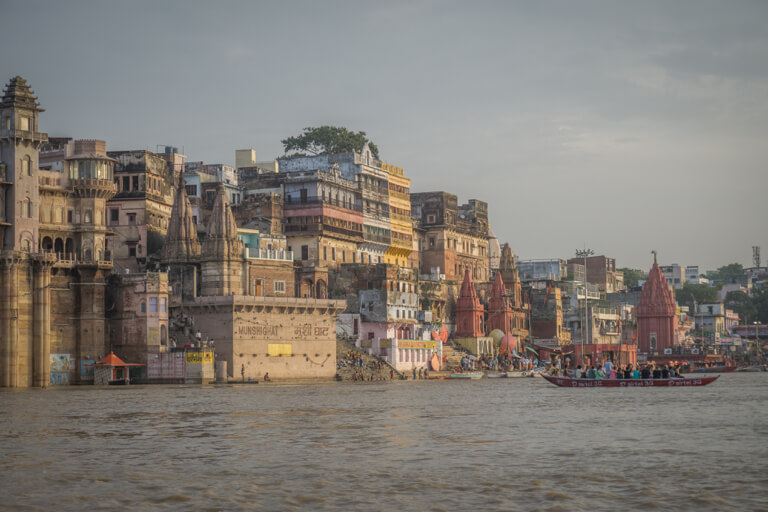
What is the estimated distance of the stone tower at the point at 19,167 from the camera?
64.8 m

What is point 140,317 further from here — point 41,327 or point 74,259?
point 41,327

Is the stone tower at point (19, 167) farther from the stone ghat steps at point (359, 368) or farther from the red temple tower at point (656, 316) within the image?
the red temple tower at point (656, 316)

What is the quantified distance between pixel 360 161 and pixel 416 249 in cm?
1492

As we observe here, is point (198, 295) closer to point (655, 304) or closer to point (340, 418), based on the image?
point (340, 418)

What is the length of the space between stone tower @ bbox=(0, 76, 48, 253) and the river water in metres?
20.2

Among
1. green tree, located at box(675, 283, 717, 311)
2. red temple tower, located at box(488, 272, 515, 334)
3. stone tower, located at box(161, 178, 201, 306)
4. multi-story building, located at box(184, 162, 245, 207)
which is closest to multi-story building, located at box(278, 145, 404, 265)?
multi-story building, located at box(184, 162, 245, 207)

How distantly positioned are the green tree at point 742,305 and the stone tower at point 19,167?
128m

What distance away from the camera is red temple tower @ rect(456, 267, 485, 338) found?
10500 cm

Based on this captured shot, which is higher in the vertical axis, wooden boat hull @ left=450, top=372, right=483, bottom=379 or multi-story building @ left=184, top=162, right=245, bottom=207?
multi-story building @ left=184, top=162, right=245, bottom=207

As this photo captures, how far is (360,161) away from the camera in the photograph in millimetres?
98500

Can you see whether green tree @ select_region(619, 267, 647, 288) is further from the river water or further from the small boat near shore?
the river water

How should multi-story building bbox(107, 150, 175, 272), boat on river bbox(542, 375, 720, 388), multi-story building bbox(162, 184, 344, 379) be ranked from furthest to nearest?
multi-story building bbox(107, 150, 175, 272) → multi-story building bbox(162, 184, 344, 379) → boat on river bbox(542, 375, 720, 388)

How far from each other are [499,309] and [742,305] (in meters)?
76.9

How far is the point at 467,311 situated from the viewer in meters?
105
